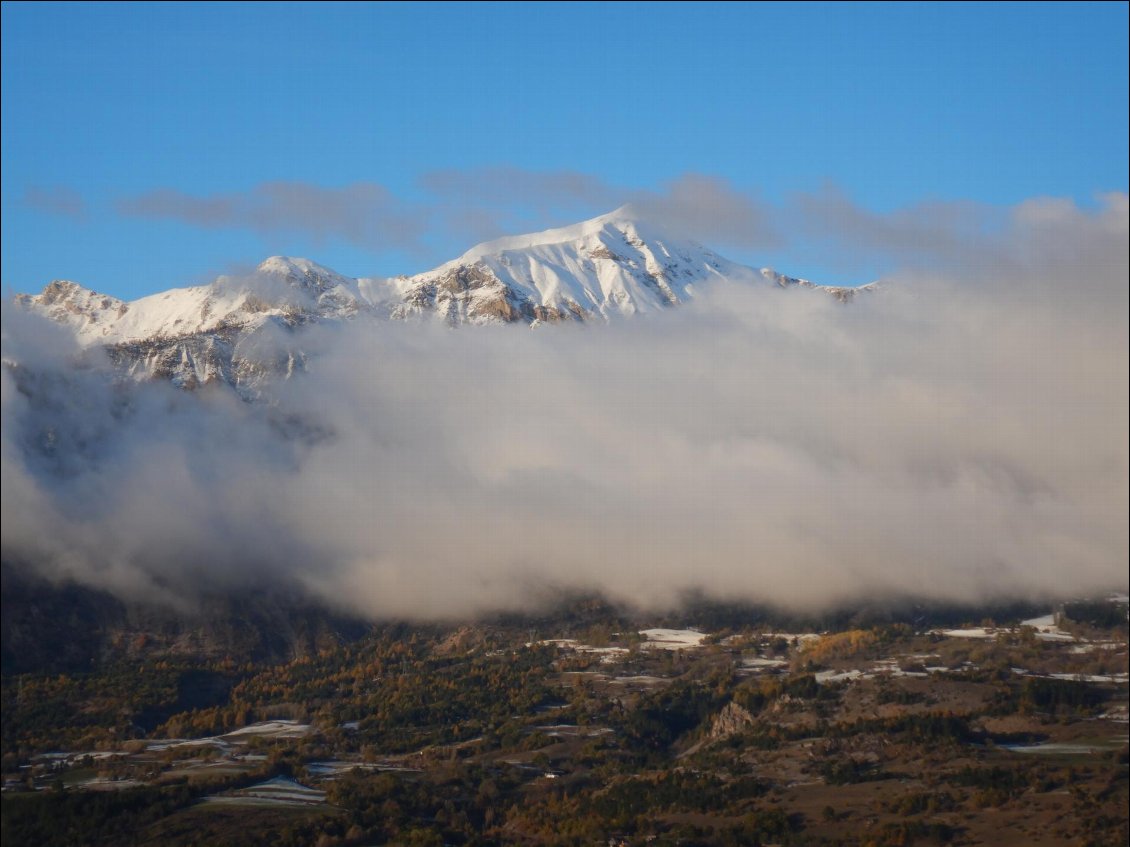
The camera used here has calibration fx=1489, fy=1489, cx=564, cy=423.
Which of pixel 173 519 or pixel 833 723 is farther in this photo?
pixel 173 519

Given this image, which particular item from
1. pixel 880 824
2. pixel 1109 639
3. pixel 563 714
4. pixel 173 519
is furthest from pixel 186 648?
pixel 1109 639

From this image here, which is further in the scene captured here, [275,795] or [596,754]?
[596,754]

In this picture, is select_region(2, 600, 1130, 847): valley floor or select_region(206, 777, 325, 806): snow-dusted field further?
select_region(206, 777, 325, 806): snow-dusted field

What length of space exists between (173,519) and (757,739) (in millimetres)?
77904

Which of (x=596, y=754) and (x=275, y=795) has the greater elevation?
(x=275, y=795)

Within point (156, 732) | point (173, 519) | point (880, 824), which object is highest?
point (173, 519)

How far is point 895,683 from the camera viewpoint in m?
178

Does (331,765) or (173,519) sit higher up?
(173,519)

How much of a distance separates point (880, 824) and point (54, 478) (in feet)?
260

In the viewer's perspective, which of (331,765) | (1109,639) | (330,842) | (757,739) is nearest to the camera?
(330,842)

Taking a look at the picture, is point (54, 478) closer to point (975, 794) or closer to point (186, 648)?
point (186, 648)

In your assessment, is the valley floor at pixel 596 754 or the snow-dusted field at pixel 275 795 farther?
the snow-dusted field at pixel 275 795

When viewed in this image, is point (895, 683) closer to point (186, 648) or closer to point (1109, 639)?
point (1109, 639)

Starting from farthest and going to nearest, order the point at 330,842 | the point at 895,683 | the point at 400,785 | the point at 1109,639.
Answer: the point at 1109,639, the point at 895,683, the point at 400,785, the point at 330,842
